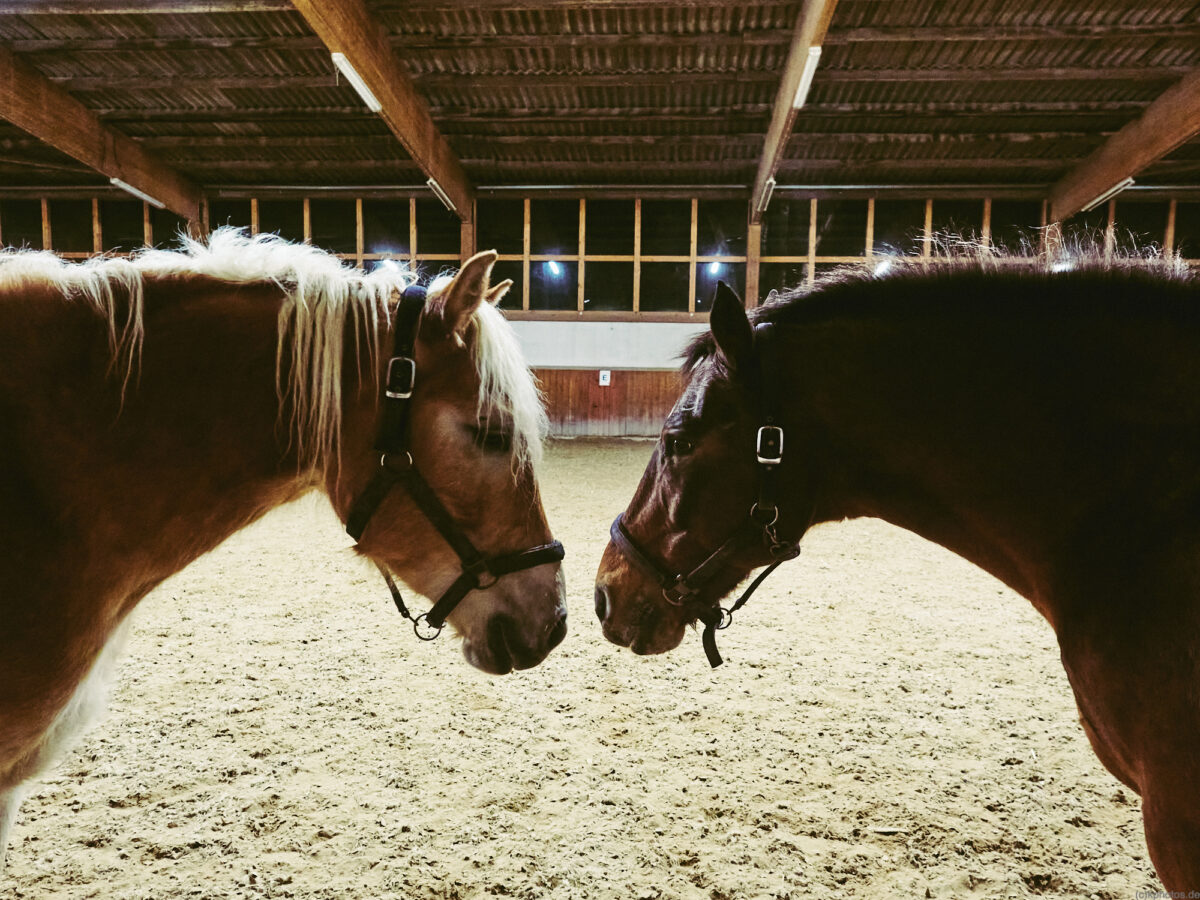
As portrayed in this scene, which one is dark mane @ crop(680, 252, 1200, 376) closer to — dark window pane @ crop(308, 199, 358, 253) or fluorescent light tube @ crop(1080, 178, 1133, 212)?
fluorescent light tube @ crop(1080, 178, 1133, 212)

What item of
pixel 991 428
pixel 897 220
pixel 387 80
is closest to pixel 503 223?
pixel 387 80

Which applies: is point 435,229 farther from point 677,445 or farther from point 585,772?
point 677,445

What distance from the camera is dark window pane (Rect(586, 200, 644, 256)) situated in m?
12.9

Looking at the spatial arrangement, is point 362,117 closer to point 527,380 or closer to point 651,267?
point 651,267

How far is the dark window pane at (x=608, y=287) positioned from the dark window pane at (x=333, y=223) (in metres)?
5.21

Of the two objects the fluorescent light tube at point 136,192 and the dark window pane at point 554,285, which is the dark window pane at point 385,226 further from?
the fluorescent light tube at point 136,192

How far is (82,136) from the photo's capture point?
9.72 meters

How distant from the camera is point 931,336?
1.38 metres

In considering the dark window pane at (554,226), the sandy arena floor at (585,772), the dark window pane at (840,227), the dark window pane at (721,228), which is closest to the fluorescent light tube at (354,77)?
the dark window pane at (554,226)

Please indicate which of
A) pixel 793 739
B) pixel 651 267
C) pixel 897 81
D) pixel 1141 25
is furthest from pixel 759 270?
pixel 793 739

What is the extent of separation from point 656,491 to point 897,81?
9.85 meters

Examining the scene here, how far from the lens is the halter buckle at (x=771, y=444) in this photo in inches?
54.7

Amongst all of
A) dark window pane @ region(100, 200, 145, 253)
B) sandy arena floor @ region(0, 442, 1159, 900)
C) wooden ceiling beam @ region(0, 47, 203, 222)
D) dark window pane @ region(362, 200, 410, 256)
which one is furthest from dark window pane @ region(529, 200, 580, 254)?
sandy arena floor @ region(0, 442, 1159, 900)

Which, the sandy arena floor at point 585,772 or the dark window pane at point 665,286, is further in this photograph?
→ the dark window pane at point 665,286
